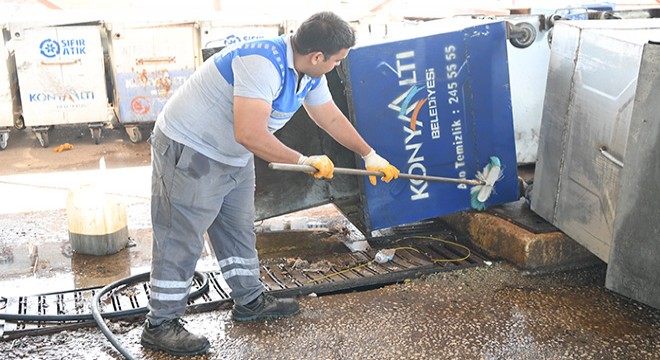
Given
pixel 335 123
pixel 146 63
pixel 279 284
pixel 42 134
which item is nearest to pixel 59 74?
pixel 42 134

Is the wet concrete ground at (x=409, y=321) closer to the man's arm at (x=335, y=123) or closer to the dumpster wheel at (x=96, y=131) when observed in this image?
the man's arm at (x=335, y=123)

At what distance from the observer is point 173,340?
309 cm

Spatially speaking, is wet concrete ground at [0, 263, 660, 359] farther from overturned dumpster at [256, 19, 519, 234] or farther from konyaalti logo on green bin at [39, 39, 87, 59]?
konyaalti logo on green bin at [39, 39, 87, 59]

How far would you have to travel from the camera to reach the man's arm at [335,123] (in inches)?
135

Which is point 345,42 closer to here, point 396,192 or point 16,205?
point 396,192

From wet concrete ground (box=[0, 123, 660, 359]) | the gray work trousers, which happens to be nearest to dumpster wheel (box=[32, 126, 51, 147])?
wet concrete ground (box=[0, 123, 660, 359])

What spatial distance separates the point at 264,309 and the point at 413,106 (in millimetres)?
1450

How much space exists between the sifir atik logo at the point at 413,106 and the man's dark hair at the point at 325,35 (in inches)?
41.4

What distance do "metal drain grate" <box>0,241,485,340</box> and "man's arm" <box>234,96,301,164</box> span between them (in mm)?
1042

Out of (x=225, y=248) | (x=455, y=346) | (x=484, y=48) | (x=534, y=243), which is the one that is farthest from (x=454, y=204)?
(x=225, y=248)

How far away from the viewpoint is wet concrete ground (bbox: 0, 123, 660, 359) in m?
3.12

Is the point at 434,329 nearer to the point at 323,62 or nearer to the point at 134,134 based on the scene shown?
the point at 323,62

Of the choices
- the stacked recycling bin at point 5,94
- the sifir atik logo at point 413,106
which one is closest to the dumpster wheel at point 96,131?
the stacked recycling bin at point 5,94

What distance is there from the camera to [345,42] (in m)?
2.92
